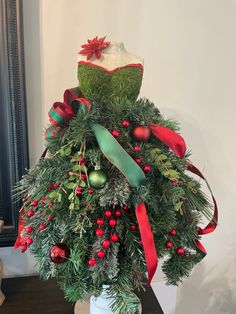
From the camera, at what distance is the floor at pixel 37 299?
0.73m

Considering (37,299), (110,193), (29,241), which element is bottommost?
(37,299)

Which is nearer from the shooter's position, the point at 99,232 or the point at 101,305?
the point at 99,232

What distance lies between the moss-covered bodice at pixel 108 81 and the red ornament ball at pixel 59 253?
0.84 ft

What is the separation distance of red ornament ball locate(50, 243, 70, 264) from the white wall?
16.5 inches

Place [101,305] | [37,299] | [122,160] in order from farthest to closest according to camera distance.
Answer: [37,299], [101,305], [122,160]

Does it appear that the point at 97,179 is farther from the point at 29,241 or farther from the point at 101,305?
the point at 101,305

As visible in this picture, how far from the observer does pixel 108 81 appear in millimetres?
518

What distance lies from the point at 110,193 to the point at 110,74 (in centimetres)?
22

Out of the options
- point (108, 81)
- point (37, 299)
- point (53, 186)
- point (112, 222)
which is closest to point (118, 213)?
point (112, 222)

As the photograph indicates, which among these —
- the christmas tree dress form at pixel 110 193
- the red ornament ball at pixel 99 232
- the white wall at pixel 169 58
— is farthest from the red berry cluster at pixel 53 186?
the white wall at pixel 169 58

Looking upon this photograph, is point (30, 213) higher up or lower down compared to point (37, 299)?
higher up

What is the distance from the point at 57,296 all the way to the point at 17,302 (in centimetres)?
11

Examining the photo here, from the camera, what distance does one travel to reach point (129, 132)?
1.61ft

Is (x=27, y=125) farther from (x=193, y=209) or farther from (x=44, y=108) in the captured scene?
(x=193, y=209)
